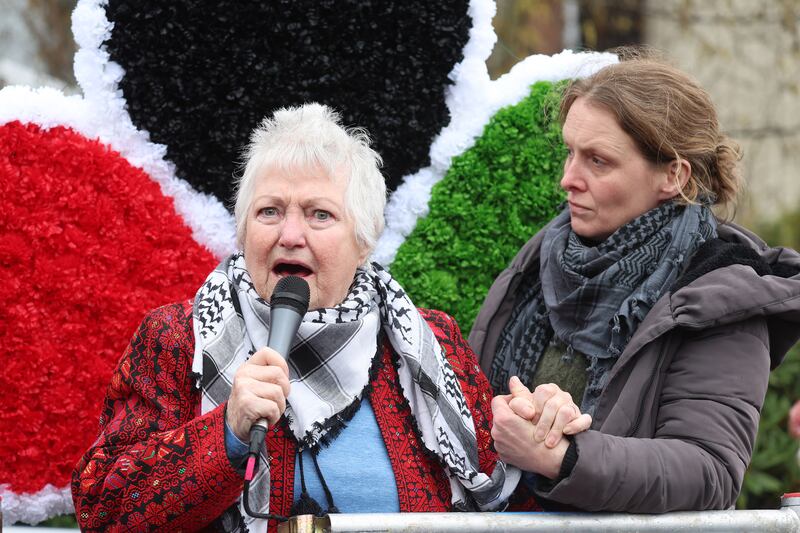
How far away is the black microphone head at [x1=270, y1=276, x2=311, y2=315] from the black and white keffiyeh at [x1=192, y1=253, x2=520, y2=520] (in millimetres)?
270

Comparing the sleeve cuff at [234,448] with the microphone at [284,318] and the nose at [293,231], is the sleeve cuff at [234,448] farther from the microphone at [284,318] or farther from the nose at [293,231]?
the nose at [293,231]

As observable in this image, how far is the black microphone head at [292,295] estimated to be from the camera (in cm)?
216

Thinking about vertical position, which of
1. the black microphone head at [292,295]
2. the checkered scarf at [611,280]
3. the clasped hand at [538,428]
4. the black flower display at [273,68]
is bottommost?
the clasped hand at [538,428]

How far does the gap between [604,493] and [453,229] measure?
50.8 inches

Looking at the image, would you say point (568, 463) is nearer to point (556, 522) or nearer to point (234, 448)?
point (556, 522)

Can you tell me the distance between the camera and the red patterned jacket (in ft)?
7.30

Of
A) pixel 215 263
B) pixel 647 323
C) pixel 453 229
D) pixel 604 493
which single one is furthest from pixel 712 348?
pixel 215 263

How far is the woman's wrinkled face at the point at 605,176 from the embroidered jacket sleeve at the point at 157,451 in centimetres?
102

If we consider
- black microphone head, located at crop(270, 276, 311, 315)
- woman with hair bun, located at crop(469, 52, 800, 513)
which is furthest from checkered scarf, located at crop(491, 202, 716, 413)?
black microphone head, located at crop(270, 276, 311, 315)

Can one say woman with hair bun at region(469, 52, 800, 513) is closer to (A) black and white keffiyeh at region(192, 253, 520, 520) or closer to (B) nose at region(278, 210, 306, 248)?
(A) black and white keffiyeh at region(192, 253, 520, 520)

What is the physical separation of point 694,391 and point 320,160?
0.97 meters

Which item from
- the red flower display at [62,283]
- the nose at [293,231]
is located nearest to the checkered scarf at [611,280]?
the nose at [293,231]

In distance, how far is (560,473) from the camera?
228cm

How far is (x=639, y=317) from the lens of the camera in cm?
270
